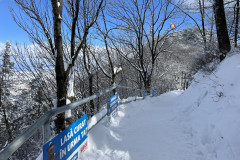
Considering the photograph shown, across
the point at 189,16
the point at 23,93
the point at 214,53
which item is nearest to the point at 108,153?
the point at 214,53

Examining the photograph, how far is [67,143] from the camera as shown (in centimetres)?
192

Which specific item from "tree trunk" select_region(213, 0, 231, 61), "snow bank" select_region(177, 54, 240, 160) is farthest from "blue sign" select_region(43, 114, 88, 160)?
"tree trunk" select_region(213, 0, 231, 61)

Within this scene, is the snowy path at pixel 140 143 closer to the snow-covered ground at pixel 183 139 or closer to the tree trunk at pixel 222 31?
the snow-covered ground at pixel 183 139

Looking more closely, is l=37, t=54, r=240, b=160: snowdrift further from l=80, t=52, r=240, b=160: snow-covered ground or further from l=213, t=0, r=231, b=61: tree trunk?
l=213, t=0, r=231, b=61: tree trunk

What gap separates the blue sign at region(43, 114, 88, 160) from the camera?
1540 mm

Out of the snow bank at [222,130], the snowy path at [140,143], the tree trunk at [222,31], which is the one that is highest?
the tree trunk at [222,31]

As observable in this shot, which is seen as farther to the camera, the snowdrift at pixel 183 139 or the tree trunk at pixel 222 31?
the tree trunk at pixel 222 31

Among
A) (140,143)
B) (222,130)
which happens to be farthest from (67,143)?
(222,130)

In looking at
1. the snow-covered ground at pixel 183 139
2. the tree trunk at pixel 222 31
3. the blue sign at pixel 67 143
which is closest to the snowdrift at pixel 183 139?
the snow-covered ground at pixel 183 139

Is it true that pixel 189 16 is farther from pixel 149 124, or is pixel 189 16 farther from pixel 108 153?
pixel 108 153

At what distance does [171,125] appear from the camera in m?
4.47

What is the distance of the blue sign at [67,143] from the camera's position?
154 cm

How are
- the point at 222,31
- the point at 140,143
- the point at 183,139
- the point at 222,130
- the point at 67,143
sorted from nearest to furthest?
the point at 67,143, the point at 222,130, the point at 140,143, the point at 183,139, the point at 222,31

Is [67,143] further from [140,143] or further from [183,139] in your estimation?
[183,139]
